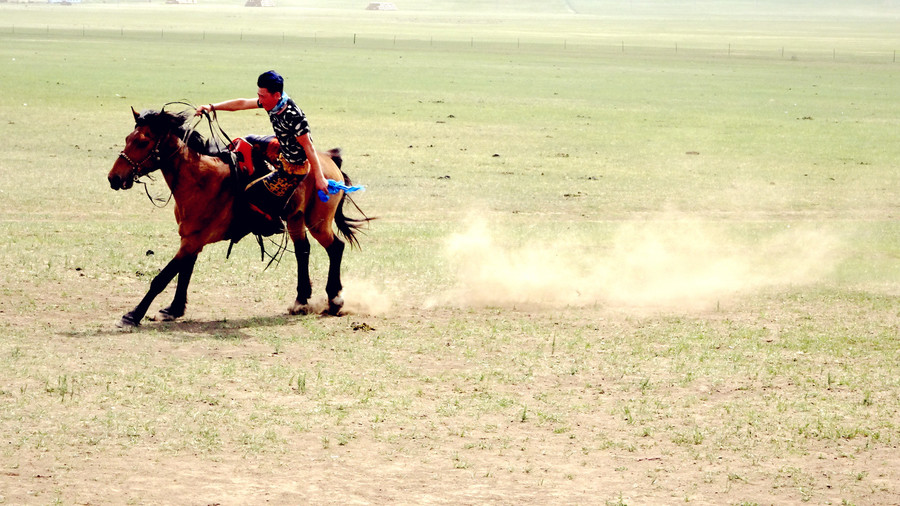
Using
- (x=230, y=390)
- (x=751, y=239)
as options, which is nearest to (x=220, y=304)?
(x=230, y=390)

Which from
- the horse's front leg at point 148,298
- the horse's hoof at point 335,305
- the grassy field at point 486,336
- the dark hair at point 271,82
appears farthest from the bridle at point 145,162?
the horse's hoof at point 335,305

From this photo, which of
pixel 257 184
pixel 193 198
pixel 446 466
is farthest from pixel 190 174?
pixel 446 466

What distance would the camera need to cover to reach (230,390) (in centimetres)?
815

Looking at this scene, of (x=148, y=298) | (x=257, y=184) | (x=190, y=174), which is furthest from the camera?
(x=257, y=184)

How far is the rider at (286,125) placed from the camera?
32.3 ft

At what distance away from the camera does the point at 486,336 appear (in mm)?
10055

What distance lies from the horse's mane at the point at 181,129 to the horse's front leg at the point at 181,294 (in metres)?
0.96

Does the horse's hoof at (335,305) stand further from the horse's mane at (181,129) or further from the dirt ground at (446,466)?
the dirt ground at (446,466)

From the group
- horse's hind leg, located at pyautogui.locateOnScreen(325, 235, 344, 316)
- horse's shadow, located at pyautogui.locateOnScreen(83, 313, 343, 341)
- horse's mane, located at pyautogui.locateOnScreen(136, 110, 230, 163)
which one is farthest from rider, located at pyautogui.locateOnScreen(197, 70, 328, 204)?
horse's shadow, located at pyautogui.locateOnScreen(83, 313, 343, 341)

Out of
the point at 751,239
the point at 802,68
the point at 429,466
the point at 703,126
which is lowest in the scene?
the point at 429,466

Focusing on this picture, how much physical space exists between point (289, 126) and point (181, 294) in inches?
69.8

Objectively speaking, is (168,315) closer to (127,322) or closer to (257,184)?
(127,322)

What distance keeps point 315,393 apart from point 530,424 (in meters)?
1.58

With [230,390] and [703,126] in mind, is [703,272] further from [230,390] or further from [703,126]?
[703,126]
